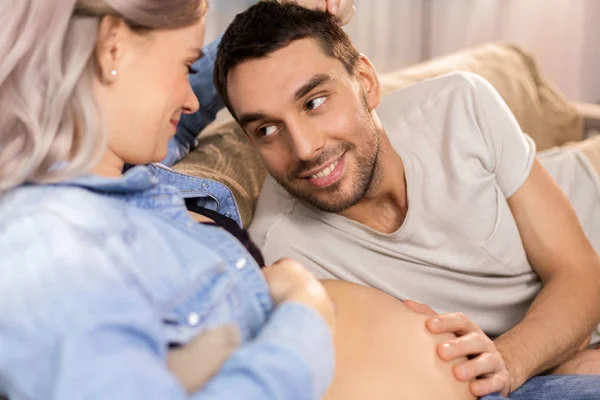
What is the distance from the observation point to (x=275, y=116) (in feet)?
4.50

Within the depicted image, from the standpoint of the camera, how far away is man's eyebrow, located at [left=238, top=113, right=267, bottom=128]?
138cm

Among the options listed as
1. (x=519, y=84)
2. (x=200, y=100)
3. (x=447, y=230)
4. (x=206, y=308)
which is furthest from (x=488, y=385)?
(x=519, y=84)

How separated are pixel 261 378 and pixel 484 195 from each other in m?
0.97

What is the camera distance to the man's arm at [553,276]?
1.39m

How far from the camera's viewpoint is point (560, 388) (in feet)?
4.30

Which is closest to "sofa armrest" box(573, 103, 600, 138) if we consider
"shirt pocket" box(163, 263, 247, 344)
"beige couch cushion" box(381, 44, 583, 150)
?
"beige couch cushion" box(381, 44, 583, 150)

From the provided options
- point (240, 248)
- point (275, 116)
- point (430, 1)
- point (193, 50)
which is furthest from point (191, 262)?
point (430, 1)

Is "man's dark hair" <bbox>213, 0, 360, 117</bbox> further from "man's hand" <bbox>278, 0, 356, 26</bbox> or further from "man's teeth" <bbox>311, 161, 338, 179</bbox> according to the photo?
"man's teeth" <bbox>311, 161, 338, 179</bbox>

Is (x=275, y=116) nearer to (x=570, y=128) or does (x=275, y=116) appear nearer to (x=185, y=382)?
(x=185, y=382)

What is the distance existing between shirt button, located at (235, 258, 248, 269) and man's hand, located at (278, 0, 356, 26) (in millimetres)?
712

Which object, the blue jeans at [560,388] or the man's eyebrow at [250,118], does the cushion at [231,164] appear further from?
the blue jeans at [560,388]

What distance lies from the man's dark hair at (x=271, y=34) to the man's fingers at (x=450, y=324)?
0.58 metres

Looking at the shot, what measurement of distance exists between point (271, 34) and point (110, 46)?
572mm

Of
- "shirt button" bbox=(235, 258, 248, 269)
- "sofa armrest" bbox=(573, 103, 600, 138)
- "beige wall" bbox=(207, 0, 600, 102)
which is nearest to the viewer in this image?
"shirt button" bbox=(235, 258, 248, 269)
